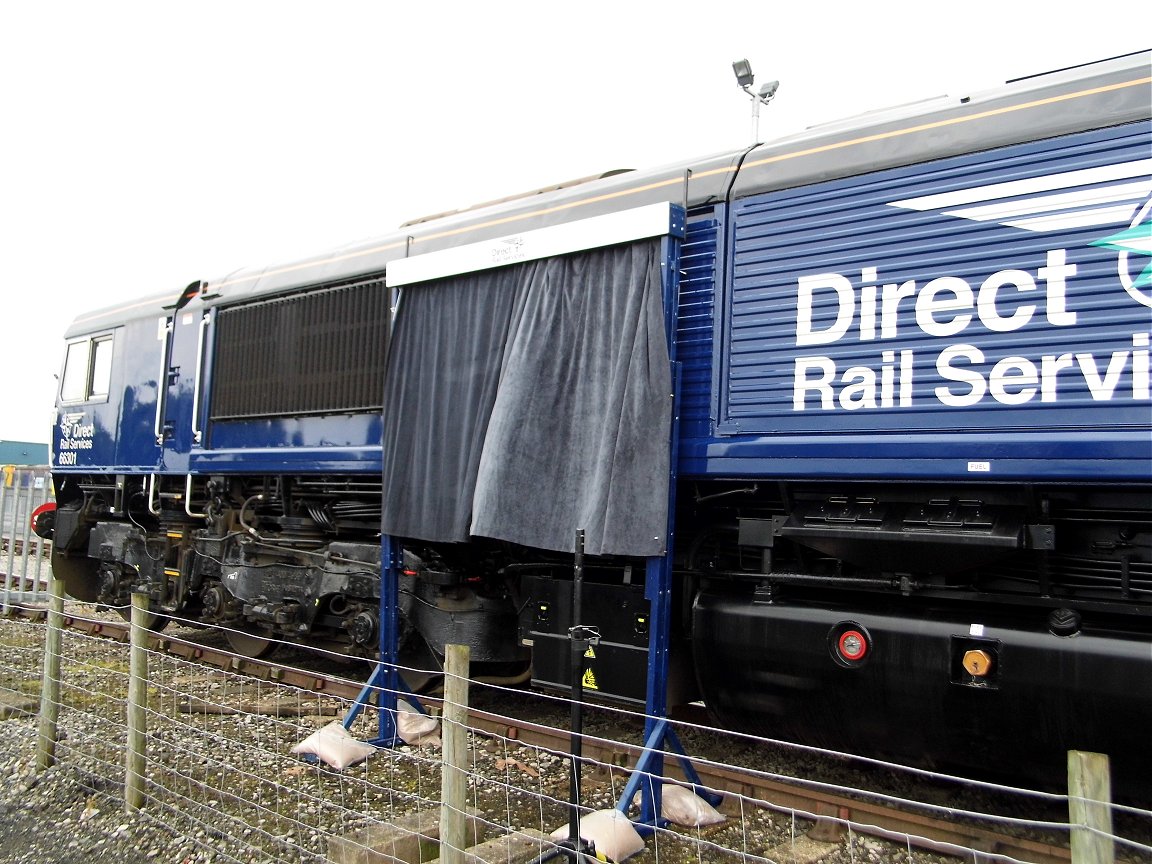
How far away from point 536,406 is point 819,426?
5.21 feet

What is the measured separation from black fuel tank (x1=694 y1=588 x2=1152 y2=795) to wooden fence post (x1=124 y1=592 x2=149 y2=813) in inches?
114

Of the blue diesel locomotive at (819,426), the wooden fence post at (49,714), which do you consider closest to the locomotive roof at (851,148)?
the blue diesel locomotive at (819,426)

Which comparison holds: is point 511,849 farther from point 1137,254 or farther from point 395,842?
point 1137,254

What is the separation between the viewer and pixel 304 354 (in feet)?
24.1

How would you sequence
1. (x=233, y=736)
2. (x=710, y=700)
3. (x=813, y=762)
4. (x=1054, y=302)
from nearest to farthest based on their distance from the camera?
(x=1054, y=302), (x=710, y=700), (x=813, y=762), (x=233, y=736)

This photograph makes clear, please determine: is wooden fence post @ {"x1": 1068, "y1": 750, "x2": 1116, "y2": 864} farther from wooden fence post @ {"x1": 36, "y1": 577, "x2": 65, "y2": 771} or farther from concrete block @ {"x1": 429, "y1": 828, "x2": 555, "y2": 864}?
wooden fence post @ {"x1": 36, "y1": 577, "x2": 65, "y2": 771}

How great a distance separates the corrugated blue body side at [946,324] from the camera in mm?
3625

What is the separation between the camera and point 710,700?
4.87m

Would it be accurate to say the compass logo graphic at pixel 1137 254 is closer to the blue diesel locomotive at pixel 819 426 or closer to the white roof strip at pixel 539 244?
the blue diesel locomotive at pixel 819 426

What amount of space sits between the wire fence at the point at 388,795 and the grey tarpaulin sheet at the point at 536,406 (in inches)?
44.3

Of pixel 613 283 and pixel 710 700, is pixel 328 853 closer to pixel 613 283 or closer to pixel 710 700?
pixel 710 700

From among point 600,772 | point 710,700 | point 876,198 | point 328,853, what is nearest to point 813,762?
point 710,700

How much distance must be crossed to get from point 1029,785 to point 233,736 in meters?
4.62

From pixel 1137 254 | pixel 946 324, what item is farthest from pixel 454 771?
pixel 1137 254
